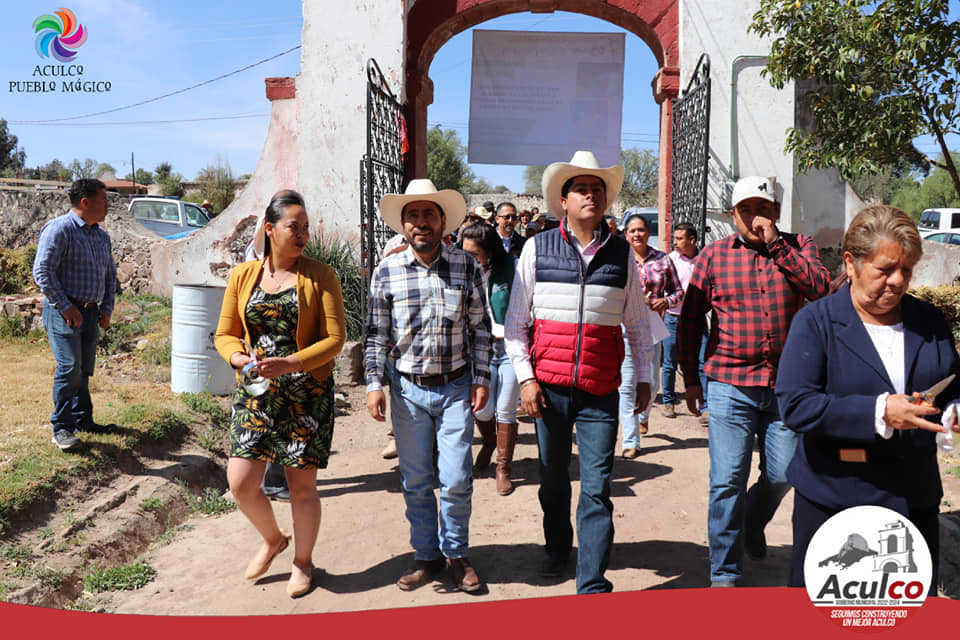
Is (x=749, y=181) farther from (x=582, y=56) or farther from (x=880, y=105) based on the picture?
(x=582, y=56)

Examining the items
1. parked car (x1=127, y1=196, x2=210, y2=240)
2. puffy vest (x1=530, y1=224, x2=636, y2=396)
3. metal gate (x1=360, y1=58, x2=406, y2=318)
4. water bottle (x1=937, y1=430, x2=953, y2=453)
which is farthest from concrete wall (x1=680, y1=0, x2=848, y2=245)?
parked car (x1=127, y1=196, x2=210, y2=240)

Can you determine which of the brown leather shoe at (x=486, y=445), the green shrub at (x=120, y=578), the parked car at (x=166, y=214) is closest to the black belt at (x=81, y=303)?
the green shrub at (x=120, y=578)

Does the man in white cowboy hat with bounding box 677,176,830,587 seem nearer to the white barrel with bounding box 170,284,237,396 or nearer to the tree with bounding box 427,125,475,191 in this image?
the white barrel with bounding box 170,284,237,396

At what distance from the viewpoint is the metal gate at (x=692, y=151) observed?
8492 mm

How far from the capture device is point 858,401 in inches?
85.9

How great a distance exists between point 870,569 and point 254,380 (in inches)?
99.5

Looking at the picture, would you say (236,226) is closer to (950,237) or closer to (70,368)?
(70,368)

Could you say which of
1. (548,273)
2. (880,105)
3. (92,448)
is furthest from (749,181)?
(880,105)

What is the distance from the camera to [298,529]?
3611 mm

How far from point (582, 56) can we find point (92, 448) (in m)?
8.82

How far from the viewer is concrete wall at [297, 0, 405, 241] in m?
9.52

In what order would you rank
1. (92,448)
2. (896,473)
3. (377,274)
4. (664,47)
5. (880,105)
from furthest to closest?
(664,47)
(880,105)
(92,448)
(377,274)
(896,473)

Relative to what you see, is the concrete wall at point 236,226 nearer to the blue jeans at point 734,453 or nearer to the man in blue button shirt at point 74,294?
the man in blue button shirt at point 74,294

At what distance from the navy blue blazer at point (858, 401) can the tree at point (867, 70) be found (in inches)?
222
